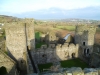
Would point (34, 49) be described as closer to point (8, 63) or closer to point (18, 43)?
point (18, 43)

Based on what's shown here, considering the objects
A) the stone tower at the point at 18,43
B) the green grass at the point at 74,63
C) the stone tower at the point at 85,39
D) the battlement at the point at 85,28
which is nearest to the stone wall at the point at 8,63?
the stone tower at the point at 18,43

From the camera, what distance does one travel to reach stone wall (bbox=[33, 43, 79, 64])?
712 inches

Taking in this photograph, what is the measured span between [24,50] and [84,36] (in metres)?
9.99

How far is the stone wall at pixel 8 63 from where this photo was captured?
12.8 m

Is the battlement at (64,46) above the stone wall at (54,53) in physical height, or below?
above

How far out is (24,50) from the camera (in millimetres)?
14719

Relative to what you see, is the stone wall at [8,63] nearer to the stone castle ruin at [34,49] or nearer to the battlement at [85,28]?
the stone castle ruin at [34,49]

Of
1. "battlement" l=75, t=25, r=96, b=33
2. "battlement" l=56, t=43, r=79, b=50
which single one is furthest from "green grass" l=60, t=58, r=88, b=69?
"battlement" l=75, t=25, r=96, b=33

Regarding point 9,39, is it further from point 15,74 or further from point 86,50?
point 86,50

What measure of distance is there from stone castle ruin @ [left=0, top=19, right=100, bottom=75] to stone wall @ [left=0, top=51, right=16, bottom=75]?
215mm

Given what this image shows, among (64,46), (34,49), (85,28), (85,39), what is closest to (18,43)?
(34,49)

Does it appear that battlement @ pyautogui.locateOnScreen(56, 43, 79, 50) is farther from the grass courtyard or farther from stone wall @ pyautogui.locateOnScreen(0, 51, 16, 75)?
stone wall @ pyautogui.locateOnScreen(0, 51, 16, 75)

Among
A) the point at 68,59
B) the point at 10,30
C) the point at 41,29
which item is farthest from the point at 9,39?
the point at 41,29

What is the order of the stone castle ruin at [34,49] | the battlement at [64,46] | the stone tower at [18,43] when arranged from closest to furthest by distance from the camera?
the stone tower at [18,43] → the stone castle ruin at [34,49] → the battlement at [64,46]
